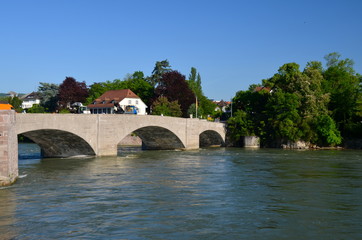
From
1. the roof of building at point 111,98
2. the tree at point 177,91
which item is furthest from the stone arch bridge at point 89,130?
the roof of building at point 111,98

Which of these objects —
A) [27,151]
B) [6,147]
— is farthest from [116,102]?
[6,147]

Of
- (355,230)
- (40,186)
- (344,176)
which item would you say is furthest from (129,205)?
(344,176)

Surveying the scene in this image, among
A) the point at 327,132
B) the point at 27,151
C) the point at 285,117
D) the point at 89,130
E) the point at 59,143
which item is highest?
the point at 285,117

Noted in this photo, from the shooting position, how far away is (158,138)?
51.1m

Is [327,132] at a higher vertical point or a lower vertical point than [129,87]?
lower

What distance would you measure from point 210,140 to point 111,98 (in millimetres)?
29976

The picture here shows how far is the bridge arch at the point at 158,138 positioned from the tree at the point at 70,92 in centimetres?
3465

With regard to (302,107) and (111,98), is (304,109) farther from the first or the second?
(111,98)

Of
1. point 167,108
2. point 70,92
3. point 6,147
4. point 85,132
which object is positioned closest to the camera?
point 6,147

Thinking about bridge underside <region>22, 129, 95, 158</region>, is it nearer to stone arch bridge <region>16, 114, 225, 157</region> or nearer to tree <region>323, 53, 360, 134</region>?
stone arch bridge <region>16, 114, 225, 157</region>

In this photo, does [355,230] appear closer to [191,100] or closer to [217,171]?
[217,171]

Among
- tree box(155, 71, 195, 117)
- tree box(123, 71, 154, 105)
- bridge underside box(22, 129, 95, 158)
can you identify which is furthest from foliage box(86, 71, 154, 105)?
bridge underside box(22, 129, 95, 158)

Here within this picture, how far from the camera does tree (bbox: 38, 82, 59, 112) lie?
88.7m

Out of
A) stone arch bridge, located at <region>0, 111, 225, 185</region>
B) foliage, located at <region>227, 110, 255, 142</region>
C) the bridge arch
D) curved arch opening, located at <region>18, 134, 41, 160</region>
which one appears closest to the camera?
stone arch bridge, located at <region>0, 111, 225, 185</region>
